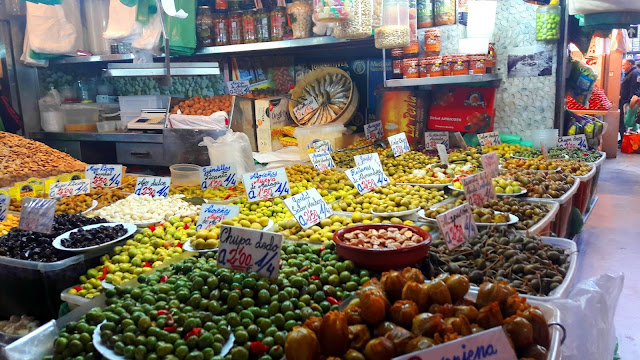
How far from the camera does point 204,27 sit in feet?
18.5

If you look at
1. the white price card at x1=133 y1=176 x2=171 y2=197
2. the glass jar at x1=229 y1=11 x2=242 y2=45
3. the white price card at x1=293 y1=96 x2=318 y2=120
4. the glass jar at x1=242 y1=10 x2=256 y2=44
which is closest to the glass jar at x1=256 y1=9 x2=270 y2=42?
the glass jar at x1=242 y1=10 x2=256 y2=44

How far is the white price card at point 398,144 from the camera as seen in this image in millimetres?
4855

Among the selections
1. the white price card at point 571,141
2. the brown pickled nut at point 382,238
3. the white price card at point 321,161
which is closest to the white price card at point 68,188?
the white price card at point 321,161

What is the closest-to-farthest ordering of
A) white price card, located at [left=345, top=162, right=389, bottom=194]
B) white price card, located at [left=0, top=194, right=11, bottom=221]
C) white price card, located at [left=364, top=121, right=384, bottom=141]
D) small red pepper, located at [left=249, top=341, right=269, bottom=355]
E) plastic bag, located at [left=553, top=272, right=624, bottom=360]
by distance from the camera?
small red pepper, located at [left=249, top=341, right=269, bottom=355] → plastic bag, located at [left=553, top=272, right=624, bottom=360] → white price card, located at [left=0, top=194, right=11, bottom=221] → white price card, located at [left=345, top=162, right=389, bottom=194] → white price card, located at [left=364, top=121, right=384, bottom=141]

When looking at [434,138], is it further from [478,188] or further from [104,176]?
[104,176]

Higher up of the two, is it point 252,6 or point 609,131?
point 252,6

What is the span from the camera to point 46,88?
675 centimetres

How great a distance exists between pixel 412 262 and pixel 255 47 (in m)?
3.81

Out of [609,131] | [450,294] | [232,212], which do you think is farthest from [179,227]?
[609,131]

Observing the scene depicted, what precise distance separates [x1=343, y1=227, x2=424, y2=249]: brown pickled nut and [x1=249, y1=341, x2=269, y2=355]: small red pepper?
0.77 m

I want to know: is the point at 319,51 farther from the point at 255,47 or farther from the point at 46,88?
the point at 46,88

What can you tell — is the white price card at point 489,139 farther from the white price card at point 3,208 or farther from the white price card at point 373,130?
the white price card at point 3,208

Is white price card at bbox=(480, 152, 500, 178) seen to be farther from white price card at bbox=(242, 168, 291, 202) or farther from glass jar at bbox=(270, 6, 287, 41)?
glass jar at bbox=(270, 6, 287, 41)

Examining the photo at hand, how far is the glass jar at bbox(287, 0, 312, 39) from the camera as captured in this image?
5039mm
